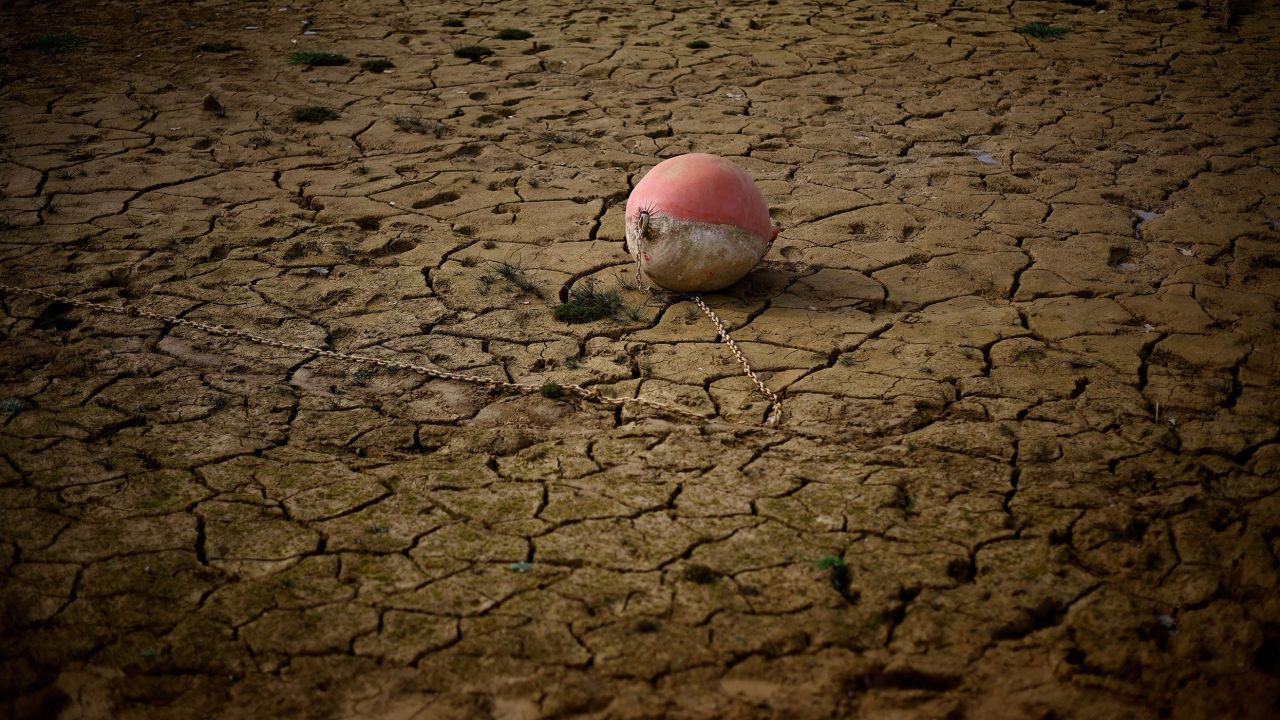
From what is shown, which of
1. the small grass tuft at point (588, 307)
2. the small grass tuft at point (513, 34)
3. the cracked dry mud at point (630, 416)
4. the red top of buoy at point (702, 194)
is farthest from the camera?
the small grass tuft at point (513, 34)

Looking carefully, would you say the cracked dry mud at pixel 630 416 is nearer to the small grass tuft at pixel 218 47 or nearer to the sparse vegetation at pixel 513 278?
the sparse vegetation at pixel 513 278

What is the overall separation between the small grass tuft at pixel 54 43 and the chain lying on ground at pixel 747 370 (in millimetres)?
5622

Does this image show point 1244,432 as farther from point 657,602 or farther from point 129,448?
point 129,448

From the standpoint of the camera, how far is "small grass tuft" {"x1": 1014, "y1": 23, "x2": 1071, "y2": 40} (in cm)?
764

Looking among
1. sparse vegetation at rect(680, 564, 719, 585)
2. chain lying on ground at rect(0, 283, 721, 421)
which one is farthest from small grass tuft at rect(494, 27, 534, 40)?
sparse vegetation at rect(680, 564, 719, 585)

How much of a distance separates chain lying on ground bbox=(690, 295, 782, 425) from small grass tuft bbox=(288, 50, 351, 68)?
413cm

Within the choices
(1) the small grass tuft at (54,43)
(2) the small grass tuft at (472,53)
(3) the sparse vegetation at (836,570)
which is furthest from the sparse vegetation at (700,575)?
(1) the small grass tuft at (54,43)

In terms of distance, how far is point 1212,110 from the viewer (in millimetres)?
6148

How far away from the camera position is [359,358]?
3.63 meters

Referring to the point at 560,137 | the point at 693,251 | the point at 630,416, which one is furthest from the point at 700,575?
the point at 560,137

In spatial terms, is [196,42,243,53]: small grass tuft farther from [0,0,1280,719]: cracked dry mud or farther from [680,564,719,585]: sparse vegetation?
[680,564,719,585]: sparse vegetation

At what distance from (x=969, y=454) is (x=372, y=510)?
179cm

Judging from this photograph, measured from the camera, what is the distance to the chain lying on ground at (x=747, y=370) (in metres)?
3.29

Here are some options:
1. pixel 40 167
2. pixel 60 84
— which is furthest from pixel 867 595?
pixel 60 84
